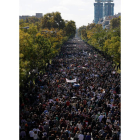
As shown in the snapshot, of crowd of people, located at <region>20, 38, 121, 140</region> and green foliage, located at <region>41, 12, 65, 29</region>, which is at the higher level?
green foliage, located at <region>41, 12, 65, 29</region>

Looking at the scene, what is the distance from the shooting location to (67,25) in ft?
390

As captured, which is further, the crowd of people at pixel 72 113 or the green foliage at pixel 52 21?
the green foliage at pixel 52 21

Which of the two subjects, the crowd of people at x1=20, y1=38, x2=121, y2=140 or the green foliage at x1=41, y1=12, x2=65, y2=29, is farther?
the green foliage at x1=41, y1=12, x2=65, y2=29

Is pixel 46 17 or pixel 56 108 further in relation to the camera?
pixel 46 17

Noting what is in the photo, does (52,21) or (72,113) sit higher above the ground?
(52,21)

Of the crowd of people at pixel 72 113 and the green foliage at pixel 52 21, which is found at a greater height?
the green foliage at pixel 52 21

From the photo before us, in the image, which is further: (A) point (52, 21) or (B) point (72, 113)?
(A) point (52, 21)
